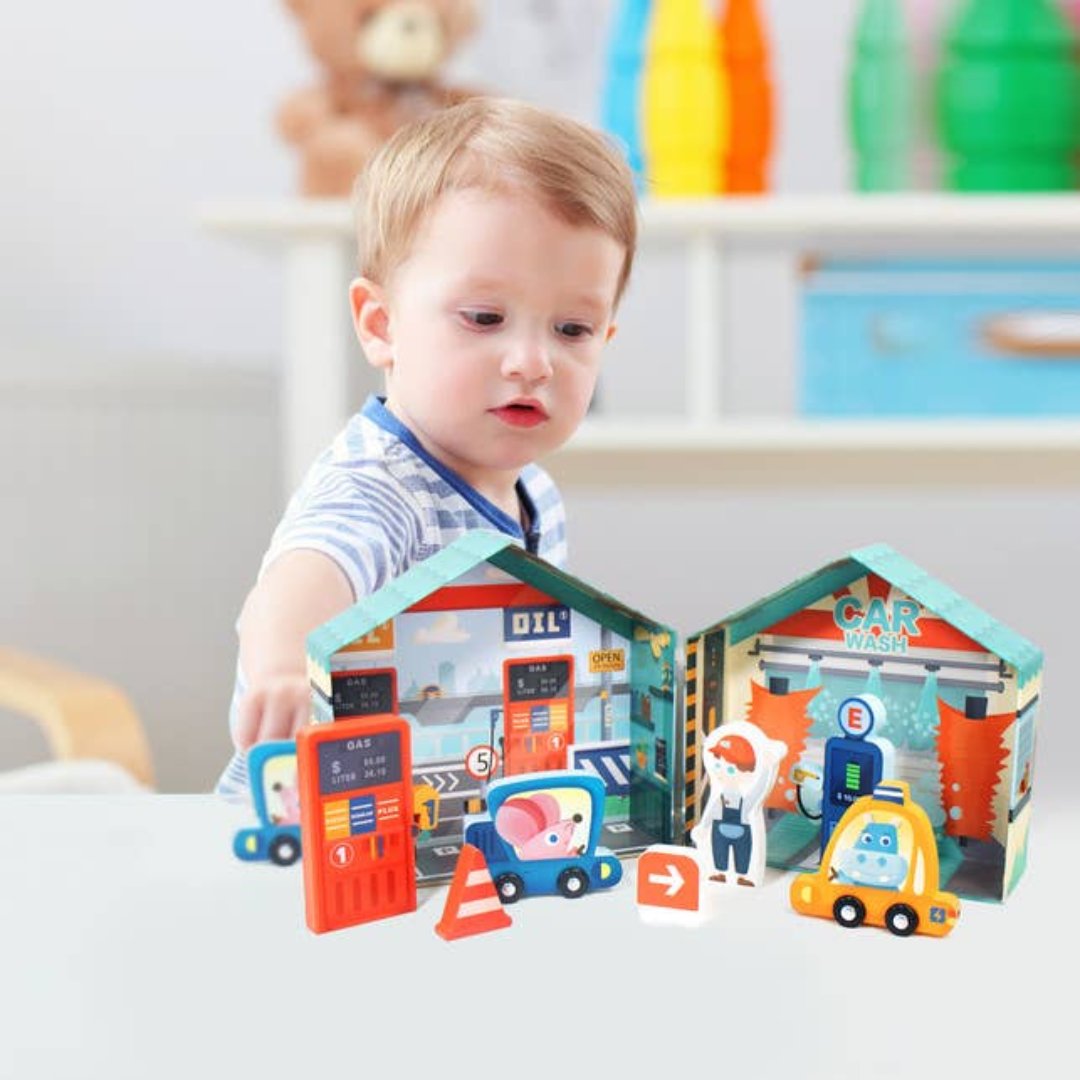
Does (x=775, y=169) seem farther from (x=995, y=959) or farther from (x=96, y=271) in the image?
(x=995, y=959)

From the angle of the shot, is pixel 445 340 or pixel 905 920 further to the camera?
pixel 445 340

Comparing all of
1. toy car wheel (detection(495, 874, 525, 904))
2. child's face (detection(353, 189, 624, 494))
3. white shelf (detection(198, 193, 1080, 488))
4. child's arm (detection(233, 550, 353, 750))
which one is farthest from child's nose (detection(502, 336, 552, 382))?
white shelf (detection(198, 193, 1080, 488))

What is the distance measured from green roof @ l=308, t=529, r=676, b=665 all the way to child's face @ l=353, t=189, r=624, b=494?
0.31ft

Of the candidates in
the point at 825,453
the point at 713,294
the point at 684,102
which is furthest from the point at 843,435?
the point at 684,102

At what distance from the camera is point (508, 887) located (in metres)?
0.54

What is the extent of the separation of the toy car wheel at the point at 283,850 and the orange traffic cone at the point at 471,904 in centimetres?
8

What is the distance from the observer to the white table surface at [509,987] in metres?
0.42

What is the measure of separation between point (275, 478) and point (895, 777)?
53.6 inches

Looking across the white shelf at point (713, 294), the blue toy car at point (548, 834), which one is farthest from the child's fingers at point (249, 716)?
the white shelf at point (713, 294)

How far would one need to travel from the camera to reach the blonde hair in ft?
1.97

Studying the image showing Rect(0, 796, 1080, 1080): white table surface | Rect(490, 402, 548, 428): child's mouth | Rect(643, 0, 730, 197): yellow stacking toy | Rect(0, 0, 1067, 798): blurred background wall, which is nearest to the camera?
Rect(0, 796, 1080, 1080): white table surface

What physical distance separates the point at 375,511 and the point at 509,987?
26cm

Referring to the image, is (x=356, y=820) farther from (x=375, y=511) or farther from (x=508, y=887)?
(x=375, y=511)

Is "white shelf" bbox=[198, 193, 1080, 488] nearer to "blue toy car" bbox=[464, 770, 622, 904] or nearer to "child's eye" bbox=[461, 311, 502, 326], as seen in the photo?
"child's eye" bbox=[461, 311, 502, 326]
